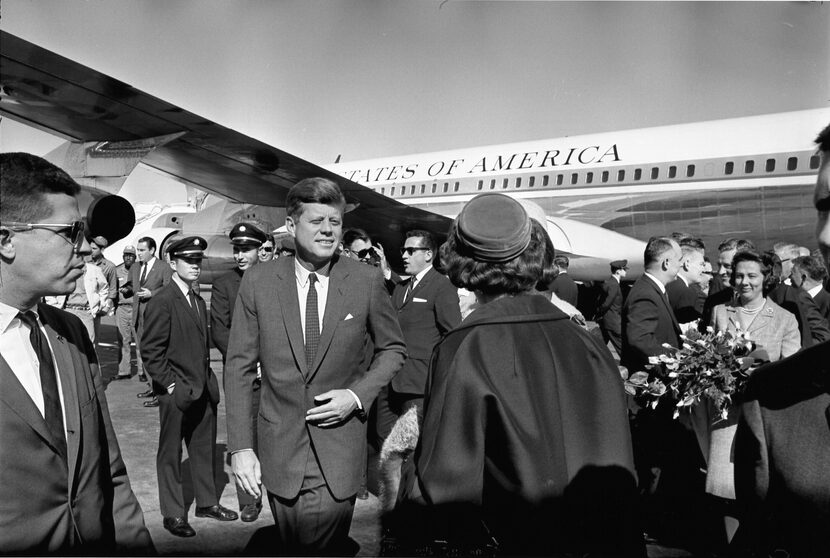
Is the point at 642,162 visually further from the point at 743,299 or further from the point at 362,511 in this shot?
the point at 362,511

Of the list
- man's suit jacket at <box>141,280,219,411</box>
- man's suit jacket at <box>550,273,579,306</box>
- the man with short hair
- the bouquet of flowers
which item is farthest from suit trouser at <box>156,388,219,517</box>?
the man with short hair

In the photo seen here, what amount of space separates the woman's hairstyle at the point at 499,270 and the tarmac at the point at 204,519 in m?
1.40

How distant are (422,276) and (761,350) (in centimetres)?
248

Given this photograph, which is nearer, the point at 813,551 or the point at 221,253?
the point at 813,551

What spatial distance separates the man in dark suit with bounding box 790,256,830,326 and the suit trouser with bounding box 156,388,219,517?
16.7 ft

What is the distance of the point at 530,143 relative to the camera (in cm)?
1686

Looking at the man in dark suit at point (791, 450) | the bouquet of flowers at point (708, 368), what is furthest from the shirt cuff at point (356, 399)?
the bouquet of flowers at point (708, 368)

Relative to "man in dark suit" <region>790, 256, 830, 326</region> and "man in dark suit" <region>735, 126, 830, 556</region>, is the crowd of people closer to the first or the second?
"man in dark suit" <region>735, 126, 830, 556</region>

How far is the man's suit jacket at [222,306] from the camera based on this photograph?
5297 mm

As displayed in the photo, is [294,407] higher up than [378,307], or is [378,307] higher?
[378,307]

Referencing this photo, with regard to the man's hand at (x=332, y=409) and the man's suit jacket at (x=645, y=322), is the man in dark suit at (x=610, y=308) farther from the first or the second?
the man's hand at (x=332, y=409)

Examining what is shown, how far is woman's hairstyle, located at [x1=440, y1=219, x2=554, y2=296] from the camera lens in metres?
1.79

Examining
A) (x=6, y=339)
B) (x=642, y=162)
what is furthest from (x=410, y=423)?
(x=642, y=162)

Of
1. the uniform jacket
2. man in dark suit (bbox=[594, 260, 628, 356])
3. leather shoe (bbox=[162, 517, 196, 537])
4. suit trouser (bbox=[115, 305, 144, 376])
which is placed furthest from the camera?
suit trouser (bbox=[115, 305, 144, 376])
